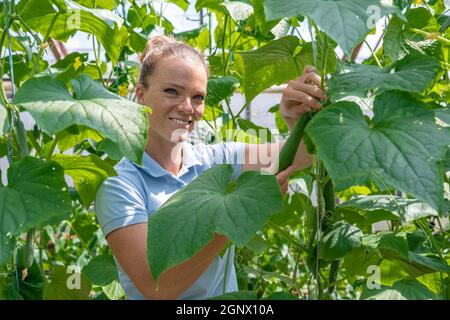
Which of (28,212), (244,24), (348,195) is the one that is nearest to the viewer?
(28,212)

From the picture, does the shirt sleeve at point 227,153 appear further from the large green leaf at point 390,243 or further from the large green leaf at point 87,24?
the large green leaf at point 390,243

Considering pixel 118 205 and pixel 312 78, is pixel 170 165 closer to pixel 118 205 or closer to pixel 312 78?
pixel 118 205

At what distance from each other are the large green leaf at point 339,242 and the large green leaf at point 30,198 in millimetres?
372

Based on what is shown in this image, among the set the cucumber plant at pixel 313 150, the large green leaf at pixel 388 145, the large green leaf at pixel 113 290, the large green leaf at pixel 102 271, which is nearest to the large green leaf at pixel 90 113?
the cucumber plant at pixel 313 150

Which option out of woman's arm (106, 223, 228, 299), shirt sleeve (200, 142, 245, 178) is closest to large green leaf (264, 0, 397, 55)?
woman's arm (106, 223, 228, 299)

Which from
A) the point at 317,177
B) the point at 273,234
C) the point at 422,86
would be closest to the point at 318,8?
the point at 422,86

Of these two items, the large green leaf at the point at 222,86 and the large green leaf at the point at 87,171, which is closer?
the large green leaf at the point at 87,171

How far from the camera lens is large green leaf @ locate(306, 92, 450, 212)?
0.70 m

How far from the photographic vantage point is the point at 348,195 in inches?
93.9

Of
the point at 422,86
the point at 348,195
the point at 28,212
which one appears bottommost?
the point at 348,195

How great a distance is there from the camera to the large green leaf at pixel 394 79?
81cm

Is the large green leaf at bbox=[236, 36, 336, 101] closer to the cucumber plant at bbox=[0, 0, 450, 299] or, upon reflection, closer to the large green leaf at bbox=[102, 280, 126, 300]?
the cucumber plant at bbox=[0, 0, 450, 299]
